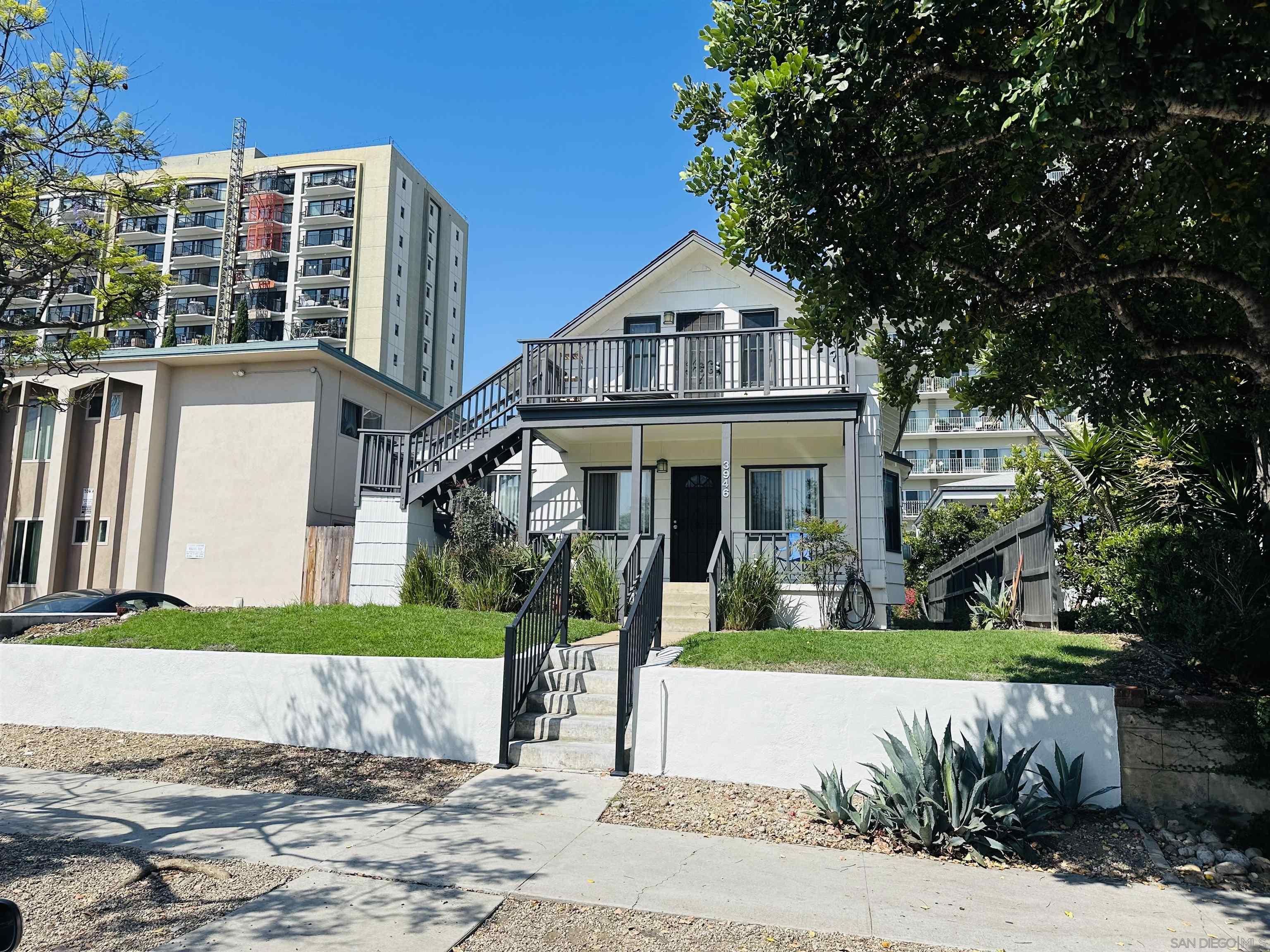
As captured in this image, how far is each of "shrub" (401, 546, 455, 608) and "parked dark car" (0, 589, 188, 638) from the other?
4154mm

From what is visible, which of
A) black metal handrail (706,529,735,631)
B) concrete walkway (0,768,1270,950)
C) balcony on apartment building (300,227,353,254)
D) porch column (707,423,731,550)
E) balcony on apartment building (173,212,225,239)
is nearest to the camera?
concrete walkway (0,768,1270,950)

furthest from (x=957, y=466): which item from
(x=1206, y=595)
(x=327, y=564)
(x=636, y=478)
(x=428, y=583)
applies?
(x=1206, y=595)

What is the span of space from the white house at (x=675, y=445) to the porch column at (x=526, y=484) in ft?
0.12

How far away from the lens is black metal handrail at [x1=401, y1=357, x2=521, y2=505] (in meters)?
15.2

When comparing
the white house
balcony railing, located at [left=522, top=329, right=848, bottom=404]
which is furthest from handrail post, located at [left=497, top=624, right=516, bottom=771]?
balcony railing, located at [left=522, top=329, right=848, bottom=404]

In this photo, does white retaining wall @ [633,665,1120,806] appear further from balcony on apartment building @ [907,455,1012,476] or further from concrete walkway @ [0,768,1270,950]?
balcony on apartment building @ [907,455,1012,476]

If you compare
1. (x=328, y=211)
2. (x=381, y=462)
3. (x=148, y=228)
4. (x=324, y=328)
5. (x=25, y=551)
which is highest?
(x=328, y=211)

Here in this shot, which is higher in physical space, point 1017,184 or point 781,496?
point 1017,184

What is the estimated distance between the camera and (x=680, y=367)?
48.6 feet

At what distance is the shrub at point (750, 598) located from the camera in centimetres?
1203

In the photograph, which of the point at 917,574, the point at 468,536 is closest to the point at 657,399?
the point at 468,536

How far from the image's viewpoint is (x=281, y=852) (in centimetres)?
565

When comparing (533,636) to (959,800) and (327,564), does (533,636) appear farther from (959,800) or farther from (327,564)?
(327,564)

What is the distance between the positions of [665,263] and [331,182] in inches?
2256
